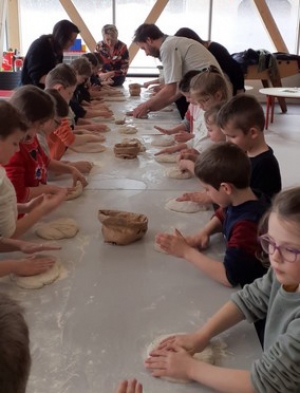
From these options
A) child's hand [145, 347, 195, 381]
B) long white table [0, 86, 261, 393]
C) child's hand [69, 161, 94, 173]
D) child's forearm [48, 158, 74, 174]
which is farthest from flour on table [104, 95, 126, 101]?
child's hand [145, 347, 195, 381]

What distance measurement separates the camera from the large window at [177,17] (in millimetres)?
7953

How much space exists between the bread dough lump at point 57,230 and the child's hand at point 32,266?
0.21 m

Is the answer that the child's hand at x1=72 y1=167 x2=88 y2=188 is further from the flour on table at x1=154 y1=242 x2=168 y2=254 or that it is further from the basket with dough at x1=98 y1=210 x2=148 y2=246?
the flour on table at x1=154 y1=242 x2=168 y2=254

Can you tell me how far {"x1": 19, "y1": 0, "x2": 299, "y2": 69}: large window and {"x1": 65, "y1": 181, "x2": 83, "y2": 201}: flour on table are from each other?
21.8 ft

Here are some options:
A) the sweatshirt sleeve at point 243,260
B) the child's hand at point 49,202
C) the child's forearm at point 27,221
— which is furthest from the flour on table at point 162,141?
the sweatshirt sleeve at point 243,260

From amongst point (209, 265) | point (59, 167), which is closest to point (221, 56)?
point (59, 167)

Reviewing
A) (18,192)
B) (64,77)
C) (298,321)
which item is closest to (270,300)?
(298,321)

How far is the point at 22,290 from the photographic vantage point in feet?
4.24

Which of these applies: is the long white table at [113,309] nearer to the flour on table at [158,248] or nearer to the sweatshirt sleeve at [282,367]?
the flour on table at [158,248]

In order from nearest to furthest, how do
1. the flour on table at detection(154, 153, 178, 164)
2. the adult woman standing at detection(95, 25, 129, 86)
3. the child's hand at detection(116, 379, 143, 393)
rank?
the child's hand at detection(116, 379, 143, 393)
the flour on table at detection(154, 153, 178, 164)
the adult woman standing at detection(95, 25, 129, 86)

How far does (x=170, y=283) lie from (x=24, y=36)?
24.9ft

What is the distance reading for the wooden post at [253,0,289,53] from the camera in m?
7.93

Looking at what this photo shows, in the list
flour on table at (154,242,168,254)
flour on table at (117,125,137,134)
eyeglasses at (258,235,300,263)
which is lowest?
flour on table at (154,242,168,254)

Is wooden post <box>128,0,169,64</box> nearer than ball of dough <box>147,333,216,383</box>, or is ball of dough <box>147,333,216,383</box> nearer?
ball of dough <box>147,333,216,383</box>
